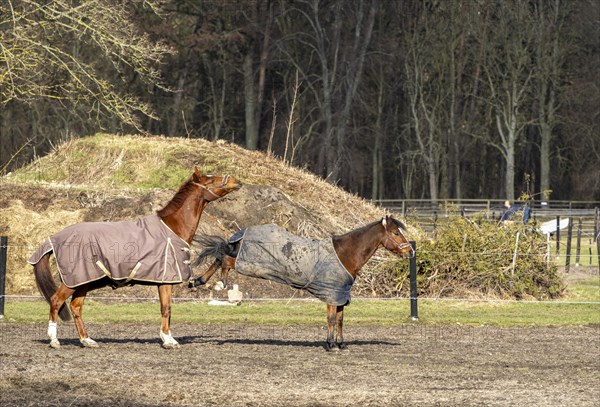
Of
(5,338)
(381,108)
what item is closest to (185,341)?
(5,338)

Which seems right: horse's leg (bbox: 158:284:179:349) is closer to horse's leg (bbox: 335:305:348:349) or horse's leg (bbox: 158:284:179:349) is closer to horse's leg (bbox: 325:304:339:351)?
horse's leg (bbox: 325:304:339:351)

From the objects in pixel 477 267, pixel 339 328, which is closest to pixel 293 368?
pixel 339 328

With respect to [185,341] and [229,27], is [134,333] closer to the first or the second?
[185,341]

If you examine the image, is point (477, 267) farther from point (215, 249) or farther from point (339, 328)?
point (215, 249)

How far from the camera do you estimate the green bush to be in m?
23.7

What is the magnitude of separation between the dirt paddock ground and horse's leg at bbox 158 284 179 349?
141mm

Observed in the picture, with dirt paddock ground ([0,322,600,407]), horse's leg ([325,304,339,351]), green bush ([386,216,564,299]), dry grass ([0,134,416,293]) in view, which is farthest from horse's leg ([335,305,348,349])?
dry grass ([0,134,416,293])

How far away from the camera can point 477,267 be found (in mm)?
23734

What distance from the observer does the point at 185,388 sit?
12195 millimetres

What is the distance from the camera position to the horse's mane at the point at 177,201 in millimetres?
15133

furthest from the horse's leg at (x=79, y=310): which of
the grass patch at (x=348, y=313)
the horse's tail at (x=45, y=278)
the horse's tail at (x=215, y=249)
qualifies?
the grass patch at (x=348, y=313)

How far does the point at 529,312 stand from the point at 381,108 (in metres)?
43.2

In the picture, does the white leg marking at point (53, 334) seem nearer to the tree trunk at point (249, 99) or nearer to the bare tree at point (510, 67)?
the tree trunk at point (249, 99)

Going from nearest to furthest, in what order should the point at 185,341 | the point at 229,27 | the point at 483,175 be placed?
the point at 185,341 < the point at 229,27 < the point at 483,175
